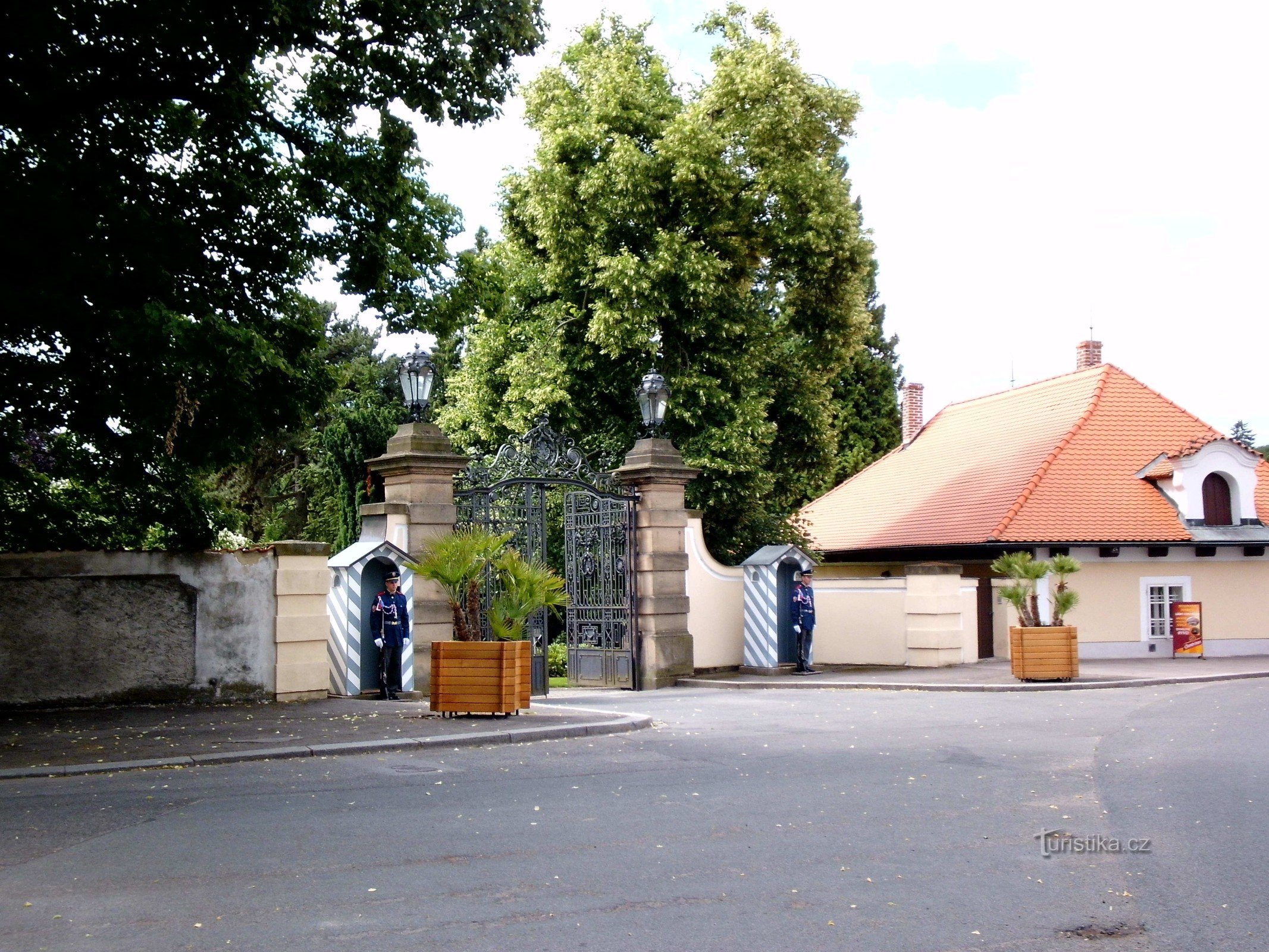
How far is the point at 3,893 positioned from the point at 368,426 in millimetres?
31368

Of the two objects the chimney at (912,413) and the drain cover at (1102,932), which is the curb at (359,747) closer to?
the drain cover at (1102,932)

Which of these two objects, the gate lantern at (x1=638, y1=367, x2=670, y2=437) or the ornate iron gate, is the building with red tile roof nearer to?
the gate lantern at (x1=638, y1=367, x2=670, y2=437)

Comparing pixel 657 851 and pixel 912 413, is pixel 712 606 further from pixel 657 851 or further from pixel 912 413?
pixel 912 413

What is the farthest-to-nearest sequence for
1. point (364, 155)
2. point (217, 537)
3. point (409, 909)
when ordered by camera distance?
point (217, 537), point (364, 155), point (409, 909)

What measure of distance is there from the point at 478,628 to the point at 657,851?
24.7 feet

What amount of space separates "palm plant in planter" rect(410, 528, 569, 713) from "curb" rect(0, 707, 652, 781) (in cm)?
100

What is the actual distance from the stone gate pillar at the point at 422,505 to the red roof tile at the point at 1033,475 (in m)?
12.8

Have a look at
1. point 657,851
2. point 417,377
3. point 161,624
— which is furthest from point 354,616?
point 657,851

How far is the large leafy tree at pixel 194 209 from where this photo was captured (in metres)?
12.3

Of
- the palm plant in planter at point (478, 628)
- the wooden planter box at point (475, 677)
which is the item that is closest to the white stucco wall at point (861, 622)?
the palm plant in planter at point (478, 628)

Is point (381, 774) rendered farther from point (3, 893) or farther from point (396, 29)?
point (396, 29)

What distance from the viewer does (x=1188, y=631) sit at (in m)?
26.4

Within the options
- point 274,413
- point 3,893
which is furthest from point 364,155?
point 3,893

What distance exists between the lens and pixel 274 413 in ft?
47.1
